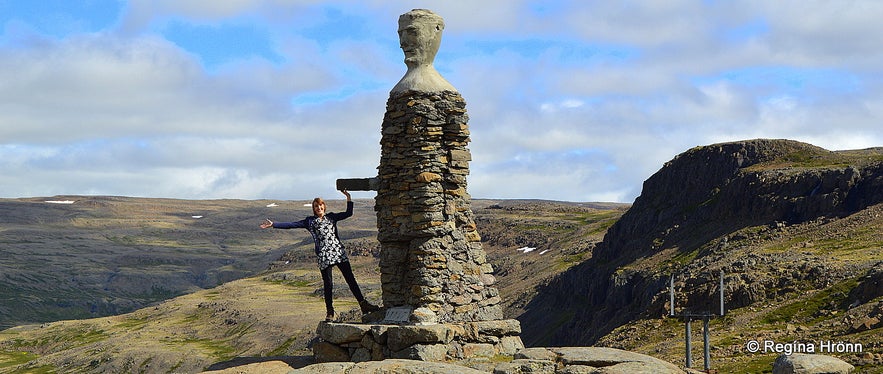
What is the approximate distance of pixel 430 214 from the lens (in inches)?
883

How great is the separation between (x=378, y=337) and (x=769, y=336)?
29.5 m

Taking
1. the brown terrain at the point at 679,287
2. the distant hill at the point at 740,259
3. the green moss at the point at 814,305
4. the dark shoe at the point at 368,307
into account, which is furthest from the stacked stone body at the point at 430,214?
the green moss at the point at 814,305

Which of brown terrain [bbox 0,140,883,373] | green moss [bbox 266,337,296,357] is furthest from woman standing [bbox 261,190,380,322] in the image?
green moss [bbox 266,337,296,357]

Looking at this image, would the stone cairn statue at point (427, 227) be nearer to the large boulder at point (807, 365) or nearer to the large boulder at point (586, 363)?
the large boulder at point (586, 363)

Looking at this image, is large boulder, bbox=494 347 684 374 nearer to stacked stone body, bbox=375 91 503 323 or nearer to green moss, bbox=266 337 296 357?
stacked stone body, bbox=375 91 503 323

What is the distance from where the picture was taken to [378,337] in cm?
2141

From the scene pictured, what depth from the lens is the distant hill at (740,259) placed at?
48.9 meters

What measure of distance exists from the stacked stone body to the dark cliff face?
40.8m

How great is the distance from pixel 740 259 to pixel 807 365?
4536 centimetres

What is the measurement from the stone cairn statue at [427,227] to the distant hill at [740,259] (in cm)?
1340

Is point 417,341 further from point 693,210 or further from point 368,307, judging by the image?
point 693,210

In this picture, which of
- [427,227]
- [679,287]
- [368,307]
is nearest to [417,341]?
[427,227]

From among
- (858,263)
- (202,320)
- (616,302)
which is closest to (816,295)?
(858,263)

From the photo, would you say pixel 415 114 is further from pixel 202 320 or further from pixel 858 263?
pixel 202 320
